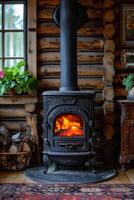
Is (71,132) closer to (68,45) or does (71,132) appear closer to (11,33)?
(68,45)

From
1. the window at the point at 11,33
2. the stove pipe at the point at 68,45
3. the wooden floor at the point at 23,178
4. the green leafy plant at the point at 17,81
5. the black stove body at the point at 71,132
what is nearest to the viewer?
the wooden floor at the point at 23,178

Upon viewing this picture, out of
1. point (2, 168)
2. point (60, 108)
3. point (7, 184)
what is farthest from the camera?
point (2, 168)

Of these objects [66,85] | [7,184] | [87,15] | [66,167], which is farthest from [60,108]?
[87,15]

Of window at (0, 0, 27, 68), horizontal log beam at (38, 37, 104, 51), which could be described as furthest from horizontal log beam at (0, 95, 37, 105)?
horizontal log beam at (38, 37, 104, 51)

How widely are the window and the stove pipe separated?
0.96 meters

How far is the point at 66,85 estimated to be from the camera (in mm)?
5059

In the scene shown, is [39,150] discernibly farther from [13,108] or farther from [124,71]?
[124,71]

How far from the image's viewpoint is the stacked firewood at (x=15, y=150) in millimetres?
5277

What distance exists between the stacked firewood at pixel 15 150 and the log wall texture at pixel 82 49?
0.87 m

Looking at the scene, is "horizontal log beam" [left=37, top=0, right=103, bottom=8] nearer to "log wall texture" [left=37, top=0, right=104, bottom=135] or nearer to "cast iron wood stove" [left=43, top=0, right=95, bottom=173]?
"log wall texture" [left=37, top=0, right=104, bottom=135]

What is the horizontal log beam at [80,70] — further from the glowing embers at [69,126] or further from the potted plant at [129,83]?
the glowing embers at [69,126]

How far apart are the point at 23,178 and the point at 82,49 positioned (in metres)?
2.18

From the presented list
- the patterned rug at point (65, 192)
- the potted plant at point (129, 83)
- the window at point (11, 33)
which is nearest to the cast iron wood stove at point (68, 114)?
the patterned rug at point (65, 192)

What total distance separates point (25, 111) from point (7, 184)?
4.80 ft
